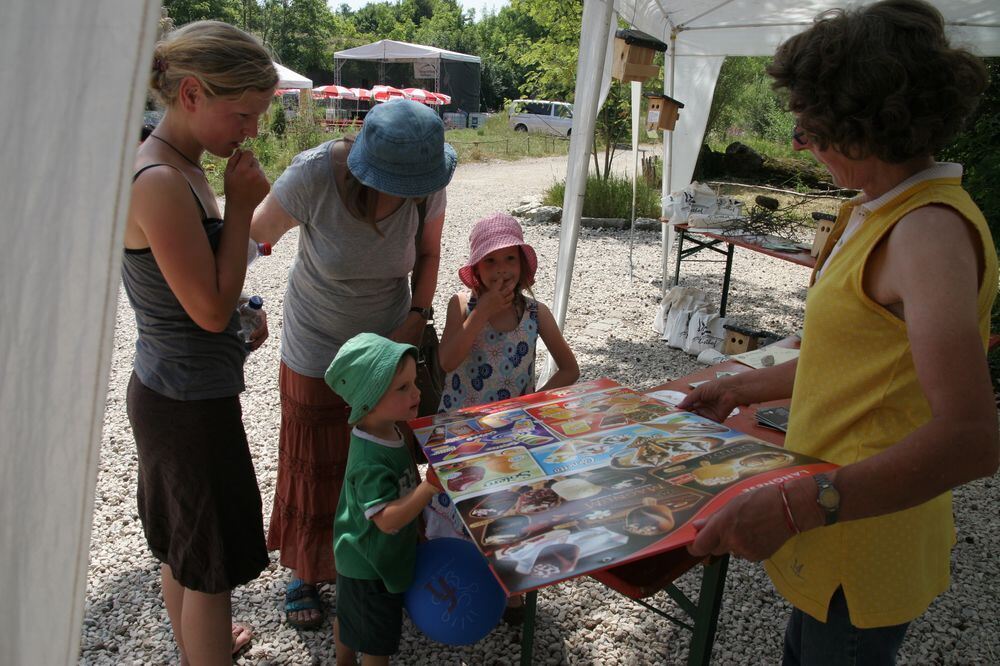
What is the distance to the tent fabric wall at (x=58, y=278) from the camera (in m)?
0.63

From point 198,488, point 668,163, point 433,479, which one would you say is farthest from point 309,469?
point 668,163

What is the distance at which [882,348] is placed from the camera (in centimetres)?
118

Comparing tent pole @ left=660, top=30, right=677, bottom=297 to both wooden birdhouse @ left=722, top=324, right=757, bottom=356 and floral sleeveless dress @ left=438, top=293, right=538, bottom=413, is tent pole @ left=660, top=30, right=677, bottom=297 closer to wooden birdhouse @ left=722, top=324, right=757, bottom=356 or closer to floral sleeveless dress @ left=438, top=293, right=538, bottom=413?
wooden birdhouse @ left=722, top=324, right=757, bottom=356

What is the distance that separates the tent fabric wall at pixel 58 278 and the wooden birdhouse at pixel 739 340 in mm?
4821

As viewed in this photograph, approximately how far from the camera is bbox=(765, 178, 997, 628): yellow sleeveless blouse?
1162 mm

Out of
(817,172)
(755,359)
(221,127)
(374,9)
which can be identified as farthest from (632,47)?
(374,9)

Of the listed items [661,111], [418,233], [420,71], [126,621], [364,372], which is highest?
[420,71]

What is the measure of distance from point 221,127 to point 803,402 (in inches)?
56.4

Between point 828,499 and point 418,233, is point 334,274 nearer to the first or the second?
point 418,233

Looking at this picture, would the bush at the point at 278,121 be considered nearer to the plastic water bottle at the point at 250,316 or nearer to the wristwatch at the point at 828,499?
the plastic water bottle at the point at 250,316

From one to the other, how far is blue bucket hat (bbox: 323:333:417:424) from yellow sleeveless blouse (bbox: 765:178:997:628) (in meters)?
0.96

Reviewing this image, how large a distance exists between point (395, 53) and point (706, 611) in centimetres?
3381

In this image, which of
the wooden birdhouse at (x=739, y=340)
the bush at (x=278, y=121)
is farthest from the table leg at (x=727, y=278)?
the bush at (x=278, y=121)

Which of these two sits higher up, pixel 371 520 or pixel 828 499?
pixel 828 499
